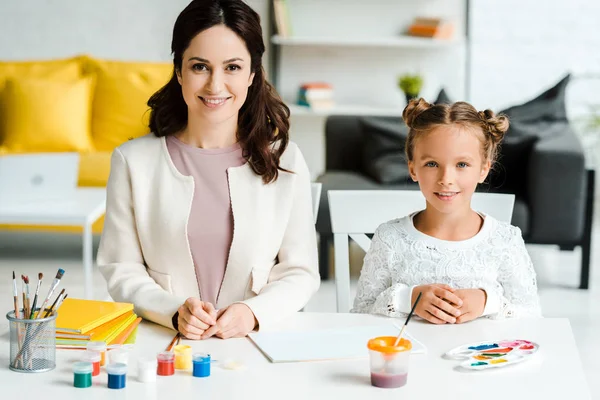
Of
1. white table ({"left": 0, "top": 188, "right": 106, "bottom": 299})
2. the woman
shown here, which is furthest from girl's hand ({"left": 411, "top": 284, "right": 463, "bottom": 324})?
white table ({"left": 0, "top": 188, "right": 106, "bottom": 299})

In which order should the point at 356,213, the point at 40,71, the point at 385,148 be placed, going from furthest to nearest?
1. the point at 40,71
2. the point at 385,148
3. the point at 356,213

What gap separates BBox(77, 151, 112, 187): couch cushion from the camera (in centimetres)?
452

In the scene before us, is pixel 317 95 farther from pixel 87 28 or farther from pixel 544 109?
pixel 544 109

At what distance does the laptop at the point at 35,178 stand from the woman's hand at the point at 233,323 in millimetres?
2025

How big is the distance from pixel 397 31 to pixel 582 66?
1271 mm

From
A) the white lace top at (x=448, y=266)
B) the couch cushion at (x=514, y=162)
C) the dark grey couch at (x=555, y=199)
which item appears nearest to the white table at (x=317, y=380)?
the white lace top at (x=448, y=266)

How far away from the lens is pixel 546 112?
159 inches

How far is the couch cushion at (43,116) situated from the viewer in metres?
4.82

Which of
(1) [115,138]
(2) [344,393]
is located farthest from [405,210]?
(1) [115,138]

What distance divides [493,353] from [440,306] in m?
0.21

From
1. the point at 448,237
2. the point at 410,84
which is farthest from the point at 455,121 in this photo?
the point at 410,84

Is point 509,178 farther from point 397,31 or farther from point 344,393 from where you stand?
point 344,393

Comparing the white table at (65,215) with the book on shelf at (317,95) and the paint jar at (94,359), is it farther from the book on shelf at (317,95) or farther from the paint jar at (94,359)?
the book on shelf at (317,95)

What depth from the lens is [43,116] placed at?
4.82m
